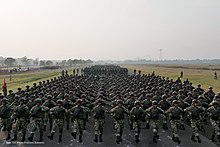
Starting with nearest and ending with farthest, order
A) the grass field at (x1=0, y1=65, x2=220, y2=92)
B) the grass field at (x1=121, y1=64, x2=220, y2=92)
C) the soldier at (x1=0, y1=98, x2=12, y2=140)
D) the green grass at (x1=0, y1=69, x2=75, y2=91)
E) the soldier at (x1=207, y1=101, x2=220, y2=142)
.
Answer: the soldier at (x1=207, y1=101, x2=220, y2=142)
the soldier at (x1=0, y1=98, x2=12, y2=140)
the grass field at (x1=0, y1=65, x2=220, y2=92)
the grass field at (x1=121, y1=64, x2=220, y2=92)
the green grass at (x1=0, y1=69, x2=75, y2=91)

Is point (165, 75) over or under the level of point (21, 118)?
under

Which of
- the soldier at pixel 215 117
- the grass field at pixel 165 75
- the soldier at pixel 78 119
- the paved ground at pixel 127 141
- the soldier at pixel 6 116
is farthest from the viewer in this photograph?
the grass field at pixel 165 75

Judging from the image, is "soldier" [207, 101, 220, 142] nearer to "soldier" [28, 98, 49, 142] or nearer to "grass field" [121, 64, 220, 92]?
"soldier" [28, 98, 49, 142]

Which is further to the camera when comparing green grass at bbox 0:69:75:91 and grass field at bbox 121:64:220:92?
green grass at bbox 0:69:75:91

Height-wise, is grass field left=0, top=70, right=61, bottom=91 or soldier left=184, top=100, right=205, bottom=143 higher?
soldier left=184, top=100, right=205, bottom=143

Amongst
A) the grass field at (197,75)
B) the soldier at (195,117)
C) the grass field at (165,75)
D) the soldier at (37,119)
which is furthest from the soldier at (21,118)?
the grass field at (197,75)

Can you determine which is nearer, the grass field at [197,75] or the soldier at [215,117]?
the soldier at [215,117]

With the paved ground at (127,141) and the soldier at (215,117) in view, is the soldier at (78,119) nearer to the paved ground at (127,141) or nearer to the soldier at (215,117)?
the paved ground at (127,141)

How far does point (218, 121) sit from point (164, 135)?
9.80 feet

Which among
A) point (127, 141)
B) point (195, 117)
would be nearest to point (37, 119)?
point (127, 141)

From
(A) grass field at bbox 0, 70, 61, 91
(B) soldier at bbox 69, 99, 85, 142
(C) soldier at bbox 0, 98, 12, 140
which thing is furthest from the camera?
(A) grass field at bbox 0, 70, 61, 91

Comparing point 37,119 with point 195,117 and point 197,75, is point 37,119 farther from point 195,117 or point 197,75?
point 197,75

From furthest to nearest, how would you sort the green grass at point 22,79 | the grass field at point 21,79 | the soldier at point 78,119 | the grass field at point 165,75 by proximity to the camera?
1. the grass field at point 21,79
2. the green grass at point 22,79
3. the grass field at point 165,75
4. the soldier at point 78,119

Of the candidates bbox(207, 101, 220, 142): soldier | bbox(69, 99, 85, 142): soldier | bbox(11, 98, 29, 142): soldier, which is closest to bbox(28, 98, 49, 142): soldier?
bbox(11, 98, 29, 142): soldier
